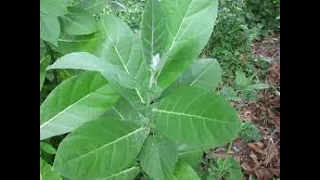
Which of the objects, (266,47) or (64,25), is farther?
(266,47)

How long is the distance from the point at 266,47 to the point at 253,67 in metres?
0.23

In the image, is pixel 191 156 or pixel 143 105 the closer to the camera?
pixel 143 105

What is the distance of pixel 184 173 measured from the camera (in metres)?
0.69

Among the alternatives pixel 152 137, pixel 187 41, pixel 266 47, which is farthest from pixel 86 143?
pixel 266 47

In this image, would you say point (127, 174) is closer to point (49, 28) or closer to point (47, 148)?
point (47, 148)

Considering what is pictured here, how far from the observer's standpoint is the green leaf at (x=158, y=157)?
64 centimetres

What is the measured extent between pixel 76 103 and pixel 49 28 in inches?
5.0

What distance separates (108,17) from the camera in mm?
708

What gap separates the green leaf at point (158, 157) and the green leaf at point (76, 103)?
9 cm

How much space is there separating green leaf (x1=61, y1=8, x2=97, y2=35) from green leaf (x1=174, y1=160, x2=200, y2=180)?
28 centimetres

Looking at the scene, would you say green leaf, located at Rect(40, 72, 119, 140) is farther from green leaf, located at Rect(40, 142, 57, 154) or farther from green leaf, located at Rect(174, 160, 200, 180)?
green leaf, located at Rect(174, 160, 200, 180)

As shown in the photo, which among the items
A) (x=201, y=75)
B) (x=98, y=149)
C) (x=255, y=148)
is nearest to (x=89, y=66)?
(x=98, y=149)
